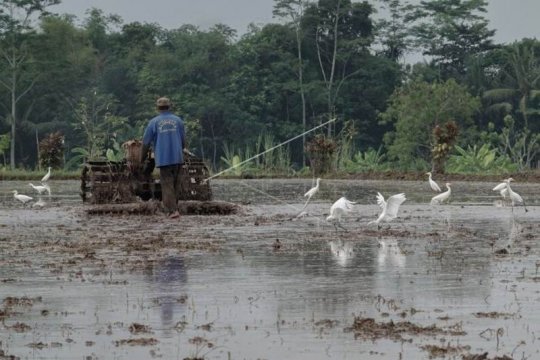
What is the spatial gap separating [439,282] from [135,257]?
12.6 ft

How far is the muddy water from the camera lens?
8.53 m

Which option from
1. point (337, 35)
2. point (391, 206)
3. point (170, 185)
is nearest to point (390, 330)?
point (391, 206)

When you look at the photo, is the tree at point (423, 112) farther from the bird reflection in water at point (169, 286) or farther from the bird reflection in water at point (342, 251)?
the bird reflection in water at point (169, 286)

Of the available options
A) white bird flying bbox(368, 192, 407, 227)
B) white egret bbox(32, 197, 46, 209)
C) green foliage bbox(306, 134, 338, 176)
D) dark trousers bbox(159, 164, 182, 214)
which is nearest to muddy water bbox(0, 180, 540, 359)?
white bird flying bbox(368, 192, 407, 227)

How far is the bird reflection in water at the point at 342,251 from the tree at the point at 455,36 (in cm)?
6988

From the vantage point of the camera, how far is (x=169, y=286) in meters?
11.4

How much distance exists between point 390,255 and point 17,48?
234 feet

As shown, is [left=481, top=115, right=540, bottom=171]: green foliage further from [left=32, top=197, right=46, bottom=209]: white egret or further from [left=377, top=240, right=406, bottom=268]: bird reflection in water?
[left=377, top=240, right=406, bottom=268]: bird reflection in water

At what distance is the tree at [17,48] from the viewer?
80.5 metres

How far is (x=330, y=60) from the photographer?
274 feet

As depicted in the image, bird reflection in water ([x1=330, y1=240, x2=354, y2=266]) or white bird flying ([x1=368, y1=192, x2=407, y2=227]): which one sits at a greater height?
white bird flying ([x1=368, y1=192, x2=407, y2=227])

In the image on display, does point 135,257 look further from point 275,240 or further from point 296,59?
point 296,59

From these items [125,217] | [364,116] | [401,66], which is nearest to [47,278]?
[125,217]

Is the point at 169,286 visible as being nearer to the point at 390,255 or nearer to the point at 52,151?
the point at 390,255
